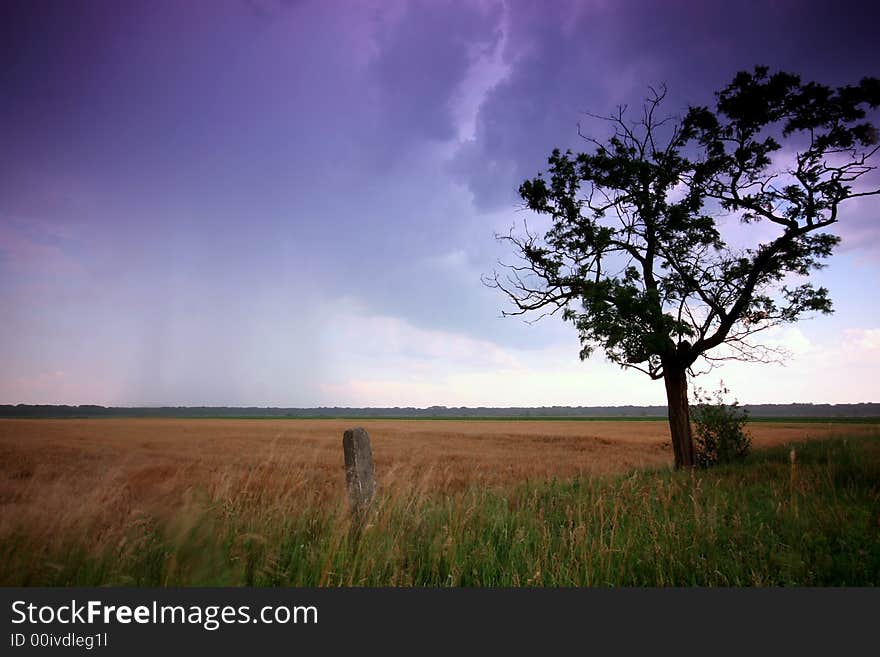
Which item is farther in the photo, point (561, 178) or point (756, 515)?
point (561, 178)

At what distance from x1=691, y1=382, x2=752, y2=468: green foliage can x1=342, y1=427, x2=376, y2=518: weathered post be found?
11.5m

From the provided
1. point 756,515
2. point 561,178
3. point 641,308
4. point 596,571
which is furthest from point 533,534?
point 561,178

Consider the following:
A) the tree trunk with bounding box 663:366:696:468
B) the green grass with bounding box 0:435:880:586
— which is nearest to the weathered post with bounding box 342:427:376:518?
the green grass with bounding box 0:435:880:586

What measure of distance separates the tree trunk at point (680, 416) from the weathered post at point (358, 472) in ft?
33.6

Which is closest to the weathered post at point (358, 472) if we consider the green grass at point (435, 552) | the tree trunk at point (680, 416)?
the green grass at point (435, 552)

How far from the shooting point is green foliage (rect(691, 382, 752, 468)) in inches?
519

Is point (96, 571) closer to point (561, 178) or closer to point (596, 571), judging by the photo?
point (596, 571)

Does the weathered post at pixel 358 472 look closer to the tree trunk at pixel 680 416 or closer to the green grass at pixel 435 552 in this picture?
the green grass at pixel 435 552

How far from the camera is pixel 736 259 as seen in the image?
12.4 meters

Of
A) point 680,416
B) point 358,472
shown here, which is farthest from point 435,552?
point 680,416

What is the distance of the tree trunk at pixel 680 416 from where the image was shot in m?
12.5

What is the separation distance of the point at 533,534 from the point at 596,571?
49.0 inches

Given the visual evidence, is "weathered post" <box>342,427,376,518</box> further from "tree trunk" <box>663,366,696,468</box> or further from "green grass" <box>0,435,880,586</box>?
"tree trunk" <box>663,366,696,468</box>

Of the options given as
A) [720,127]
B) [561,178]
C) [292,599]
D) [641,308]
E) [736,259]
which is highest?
[720,127]
